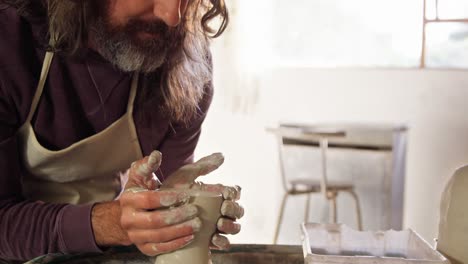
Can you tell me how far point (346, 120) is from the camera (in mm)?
3588

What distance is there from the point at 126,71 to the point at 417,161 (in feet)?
8.24

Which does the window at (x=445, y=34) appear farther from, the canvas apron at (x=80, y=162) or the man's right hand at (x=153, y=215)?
the man's right hand at (x=153, y=215)

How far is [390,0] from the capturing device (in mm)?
3490

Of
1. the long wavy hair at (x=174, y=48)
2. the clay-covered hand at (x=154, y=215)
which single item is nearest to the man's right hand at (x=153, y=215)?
the clay-covered hand at (x=154, y=215)

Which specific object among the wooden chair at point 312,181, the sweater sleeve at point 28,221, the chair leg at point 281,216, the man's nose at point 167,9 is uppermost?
the man's nose at point 167,9

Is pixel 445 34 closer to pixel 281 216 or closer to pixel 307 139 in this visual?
pixel 307 139

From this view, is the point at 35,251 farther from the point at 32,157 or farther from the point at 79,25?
the point at 79,25

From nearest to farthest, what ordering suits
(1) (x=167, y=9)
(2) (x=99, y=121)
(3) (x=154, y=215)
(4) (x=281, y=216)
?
(3) (x=154, y=215)
(1) (x=167, y=9)
(2) (x=99, y=121)
(4) (x=281, y=216)

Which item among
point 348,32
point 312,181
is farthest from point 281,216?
point 348,32

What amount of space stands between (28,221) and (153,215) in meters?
0.30

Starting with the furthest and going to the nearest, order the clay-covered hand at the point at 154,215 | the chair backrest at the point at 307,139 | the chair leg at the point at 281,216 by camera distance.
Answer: the chair leg at the point at 281,216
the chair backrest at the point at 307,139
the clay-covered hand at the point at 154,215

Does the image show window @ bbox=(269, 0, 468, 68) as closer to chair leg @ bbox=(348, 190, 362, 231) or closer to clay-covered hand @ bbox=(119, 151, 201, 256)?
chair leg @ bbox=(348, 190, 362, 231)

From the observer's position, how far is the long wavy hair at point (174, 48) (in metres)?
1.19

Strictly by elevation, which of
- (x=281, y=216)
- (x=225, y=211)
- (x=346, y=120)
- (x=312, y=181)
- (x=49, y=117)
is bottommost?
(x=281, y=216)
